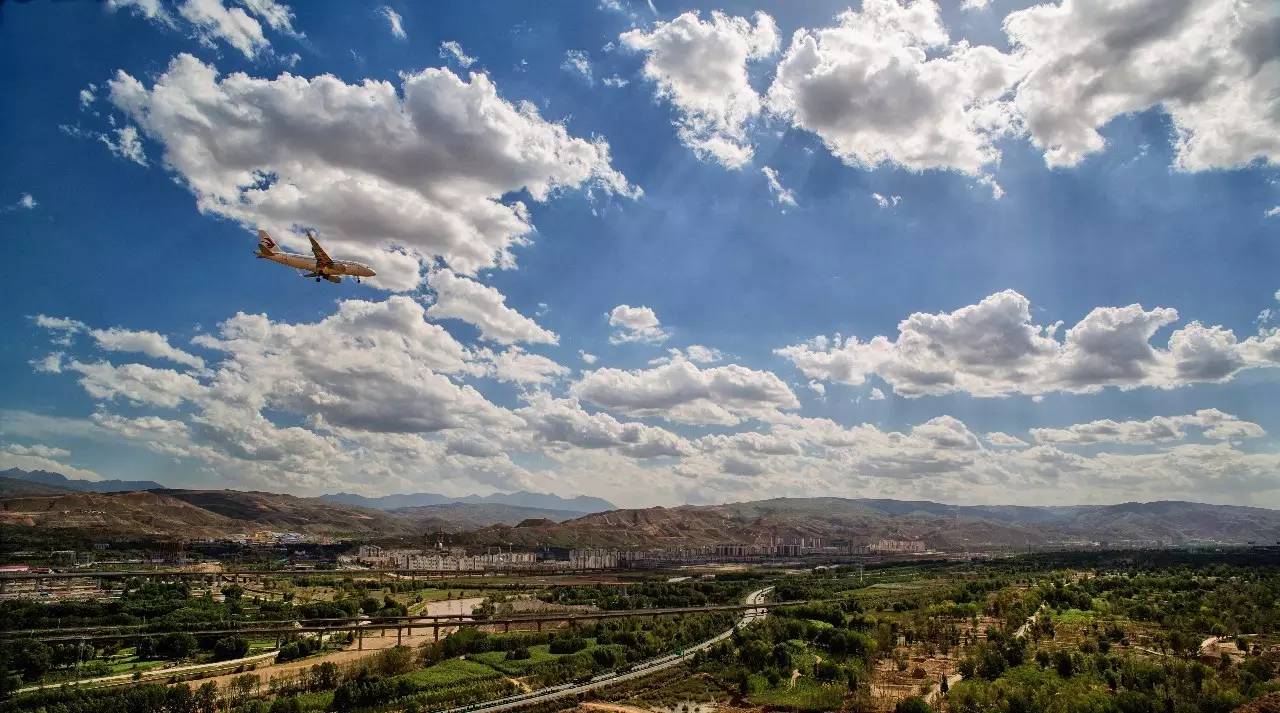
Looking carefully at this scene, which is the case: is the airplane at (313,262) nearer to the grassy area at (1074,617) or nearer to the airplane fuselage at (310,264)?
the airplane fuselage at (310,264)

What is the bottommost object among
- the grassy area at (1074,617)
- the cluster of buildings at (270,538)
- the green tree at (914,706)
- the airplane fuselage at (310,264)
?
the cluster of buildings at (270,538)

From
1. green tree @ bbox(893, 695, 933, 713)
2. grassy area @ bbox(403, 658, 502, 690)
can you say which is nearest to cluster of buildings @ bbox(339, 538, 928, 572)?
grassy area @ bbox(403, 658, 502, 690)

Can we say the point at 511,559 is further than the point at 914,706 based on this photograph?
Yes

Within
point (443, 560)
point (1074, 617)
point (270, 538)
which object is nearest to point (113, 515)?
point (270, 538)

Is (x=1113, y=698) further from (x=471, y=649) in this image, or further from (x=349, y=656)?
(x=349, y=656)

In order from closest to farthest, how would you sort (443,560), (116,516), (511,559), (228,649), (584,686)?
(584,686) → (228,649) → (443,560) → (511,559) → (116,516)

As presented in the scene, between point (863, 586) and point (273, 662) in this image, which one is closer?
point (273, 662)

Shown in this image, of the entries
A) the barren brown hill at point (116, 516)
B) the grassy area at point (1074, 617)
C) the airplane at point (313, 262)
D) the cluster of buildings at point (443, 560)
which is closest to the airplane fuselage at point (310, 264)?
the airplane at point (313, 262)

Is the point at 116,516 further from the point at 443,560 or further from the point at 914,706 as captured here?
the point at 914,706

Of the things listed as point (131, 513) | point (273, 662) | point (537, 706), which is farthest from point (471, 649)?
point (131, 513)

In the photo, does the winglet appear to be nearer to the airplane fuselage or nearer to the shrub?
the airplane fuselage

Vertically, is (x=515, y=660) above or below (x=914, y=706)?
below
